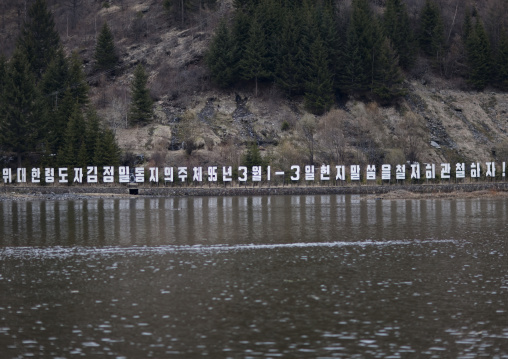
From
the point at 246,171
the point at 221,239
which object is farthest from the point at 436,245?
the point at 246,171

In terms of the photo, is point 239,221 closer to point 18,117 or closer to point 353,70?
point 18,117

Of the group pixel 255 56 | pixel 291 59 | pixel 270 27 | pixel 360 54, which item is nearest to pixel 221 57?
pixel 255 56

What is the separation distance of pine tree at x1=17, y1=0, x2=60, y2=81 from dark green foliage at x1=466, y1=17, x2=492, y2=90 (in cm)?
6550

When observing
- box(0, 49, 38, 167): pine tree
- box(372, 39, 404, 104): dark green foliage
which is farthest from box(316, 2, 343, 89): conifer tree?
box(0, 49, 38, 167): pine tree

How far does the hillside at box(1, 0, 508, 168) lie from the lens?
324 ft

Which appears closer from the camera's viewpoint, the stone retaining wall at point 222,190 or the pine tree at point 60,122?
the stone retaining wall at point 222,190

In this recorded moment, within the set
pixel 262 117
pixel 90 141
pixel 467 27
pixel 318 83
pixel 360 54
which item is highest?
pixel 467 27

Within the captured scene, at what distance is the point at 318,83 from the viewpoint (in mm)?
108500

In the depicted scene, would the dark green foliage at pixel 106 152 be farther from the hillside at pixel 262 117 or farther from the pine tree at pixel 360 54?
the pine tree at pixel 360 54

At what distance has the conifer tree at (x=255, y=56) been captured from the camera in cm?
11056

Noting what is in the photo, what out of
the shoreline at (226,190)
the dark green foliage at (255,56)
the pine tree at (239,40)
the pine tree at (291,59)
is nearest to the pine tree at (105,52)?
the pine tree at (239,40)

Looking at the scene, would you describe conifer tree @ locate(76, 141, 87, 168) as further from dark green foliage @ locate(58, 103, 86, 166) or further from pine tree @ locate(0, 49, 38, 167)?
pine tree @ locate(0, 49, 38, 167)

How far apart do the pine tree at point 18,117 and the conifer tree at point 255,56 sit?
32077mm

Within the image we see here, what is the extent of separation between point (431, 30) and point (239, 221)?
85.1 m
